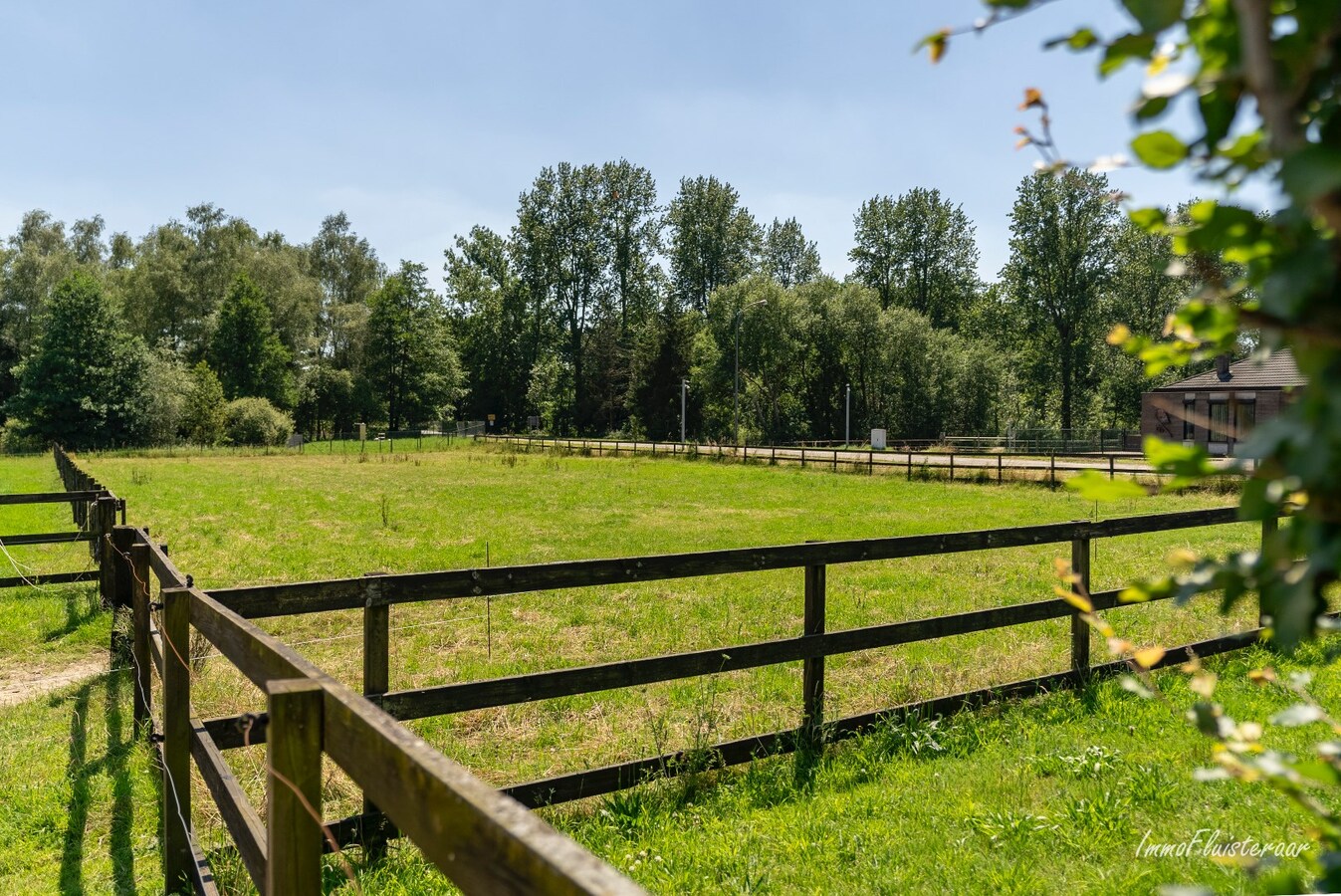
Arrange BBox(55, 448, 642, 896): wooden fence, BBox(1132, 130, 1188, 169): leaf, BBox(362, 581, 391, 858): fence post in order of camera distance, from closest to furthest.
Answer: BBox(1132, 130, 1188, 169): leaf → BBox(55, 448, 642, 896): wooden fence → BBox(362, 581, 391, 858): fence post

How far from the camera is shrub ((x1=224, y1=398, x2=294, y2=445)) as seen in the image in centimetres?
5275

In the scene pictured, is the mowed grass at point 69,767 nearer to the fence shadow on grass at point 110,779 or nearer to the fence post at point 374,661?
the fence shadow on grass at point 110,779

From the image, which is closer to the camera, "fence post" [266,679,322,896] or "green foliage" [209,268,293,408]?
"fence post" [266,679,322,896]

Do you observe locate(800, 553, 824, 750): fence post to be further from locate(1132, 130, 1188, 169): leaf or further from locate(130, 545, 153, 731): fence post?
locate(1132, 130, 1188, 169): leaf

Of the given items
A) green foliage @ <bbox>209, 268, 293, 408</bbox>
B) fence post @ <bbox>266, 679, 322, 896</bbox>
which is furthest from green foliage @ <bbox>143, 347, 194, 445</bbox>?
fence post @ <bbox>266, 679, 322, 896</bbox>

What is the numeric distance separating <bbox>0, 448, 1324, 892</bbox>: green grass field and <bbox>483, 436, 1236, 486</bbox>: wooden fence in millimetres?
7913

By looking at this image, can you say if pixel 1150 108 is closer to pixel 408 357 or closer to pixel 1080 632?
pixel 1080 632

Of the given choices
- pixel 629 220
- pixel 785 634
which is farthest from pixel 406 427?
pixel 785 634

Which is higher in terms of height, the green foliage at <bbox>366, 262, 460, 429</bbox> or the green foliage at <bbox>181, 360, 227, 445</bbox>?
the green foliage at <bbox>366, 262, 460, 429</bbox>

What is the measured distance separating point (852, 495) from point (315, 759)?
2135 cm

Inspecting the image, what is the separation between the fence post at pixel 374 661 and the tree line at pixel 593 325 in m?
42.1

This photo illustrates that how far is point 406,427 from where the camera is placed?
240 feet

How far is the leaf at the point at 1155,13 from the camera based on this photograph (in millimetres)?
717

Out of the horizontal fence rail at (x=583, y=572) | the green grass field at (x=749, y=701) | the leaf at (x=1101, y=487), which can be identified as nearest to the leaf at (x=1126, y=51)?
the leaf at (x=1101, y=487)
